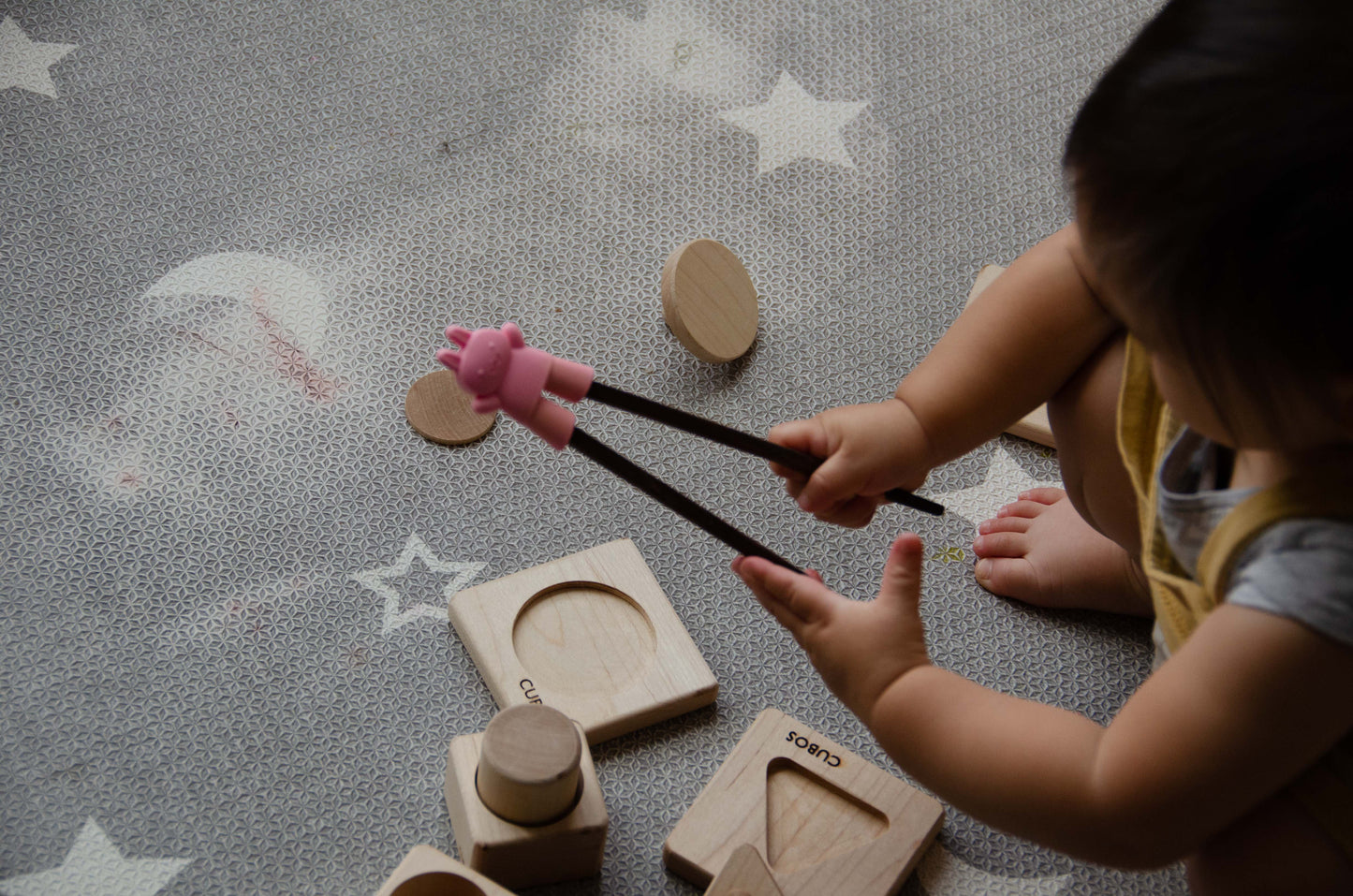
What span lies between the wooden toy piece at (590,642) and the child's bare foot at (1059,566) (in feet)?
0.65

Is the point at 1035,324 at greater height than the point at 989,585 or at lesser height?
greater

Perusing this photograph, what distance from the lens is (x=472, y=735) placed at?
0.56 meters

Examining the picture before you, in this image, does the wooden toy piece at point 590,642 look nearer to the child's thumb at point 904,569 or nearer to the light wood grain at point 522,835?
the light wood grain at point 522,835

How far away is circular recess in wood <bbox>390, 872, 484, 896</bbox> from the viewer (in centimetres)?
49

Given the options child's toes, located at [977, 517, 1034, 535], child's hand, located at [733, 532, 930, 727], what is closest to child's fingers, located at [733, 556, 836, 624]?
child's hand, located at [733, 532, 930, 727]

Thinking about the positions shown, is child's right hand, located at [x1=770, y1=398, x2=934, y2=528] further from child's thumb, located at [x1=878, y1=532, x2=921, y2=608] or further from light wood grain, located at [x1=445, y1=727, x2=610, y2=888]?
light wood grain, located at [x1=445, y1=727, x2=610, y2=888]

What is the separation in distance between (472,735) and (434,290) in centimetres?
35

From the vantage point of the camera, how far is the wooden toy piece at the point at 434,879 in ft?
Result: 1.59

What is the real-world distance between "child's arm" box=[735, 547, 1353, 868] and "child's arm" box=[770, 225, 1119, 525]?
76mm

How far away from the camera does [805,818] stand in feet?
1.94

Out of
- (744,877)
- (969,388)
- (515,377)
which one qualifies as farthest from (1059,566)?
(515,377)

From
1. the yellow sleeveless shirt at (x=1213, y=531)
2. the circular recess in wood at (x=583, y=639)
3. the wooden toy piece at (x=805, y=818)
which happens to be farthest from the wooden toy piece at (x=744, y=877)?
the yellow sleeveless shirt at (x=1213, y=531)

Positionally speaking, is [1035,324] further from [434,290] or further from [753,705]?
[434,290]

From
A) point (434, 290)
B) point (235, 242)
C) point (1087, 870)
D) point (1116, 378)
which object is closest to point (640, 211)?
point (434, 290)
